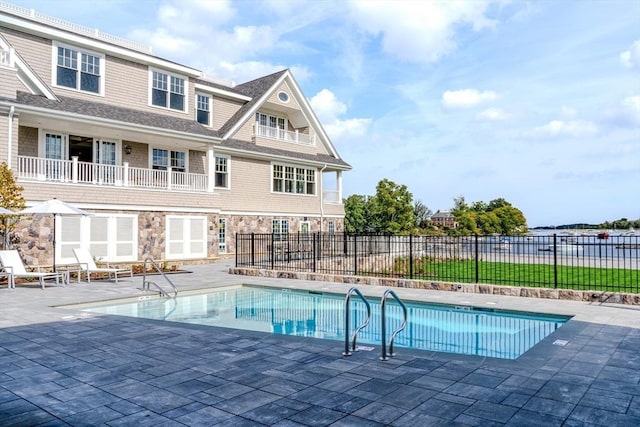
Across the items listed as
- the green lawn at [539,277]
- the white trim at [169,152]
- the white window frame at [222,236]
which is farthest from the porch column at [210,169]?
the green lawn at [539,277]

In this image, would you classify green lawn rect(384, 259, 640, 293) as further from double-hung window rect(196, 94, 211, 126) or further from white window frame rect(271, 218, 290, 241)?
double-hung window rect(196, 94, 211, 126)

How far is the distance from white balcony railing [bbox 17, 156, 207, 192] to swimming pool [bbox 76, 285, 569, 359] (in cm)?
867

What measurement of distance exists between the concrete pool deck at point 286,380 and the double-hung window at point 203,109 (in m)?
19.2

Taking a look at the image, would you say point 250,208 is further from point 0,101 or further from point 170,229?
point 0,101

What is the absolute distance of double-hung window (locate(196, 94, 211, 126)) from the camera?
85.4 ft

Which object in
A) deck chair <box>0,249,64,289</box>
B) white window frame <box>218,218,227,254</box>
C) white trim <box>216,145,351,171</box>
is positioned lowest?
deck chair <box>0,249,64,289</box>

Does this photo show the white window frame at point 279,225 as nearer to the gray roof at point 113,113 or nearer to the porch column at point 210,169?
the porch column at point 210,169

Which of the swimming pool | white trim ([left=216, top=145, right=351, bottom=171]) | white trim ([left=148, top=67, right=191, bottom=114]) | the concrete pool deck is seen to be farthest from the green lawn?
white trim ([left=148, top=67, right=191, bottom=114])

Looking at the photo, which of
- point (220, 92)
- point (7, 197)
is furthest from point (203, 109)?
point (7, 197)

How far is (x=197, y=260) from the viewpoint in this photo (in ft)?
71.7

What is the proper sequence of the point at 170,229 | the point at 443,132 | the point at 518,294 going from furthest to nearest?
the point at 443,132 < the point at 170,229 < the point at 518,294

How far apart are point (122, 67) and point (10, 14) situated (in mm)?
4655

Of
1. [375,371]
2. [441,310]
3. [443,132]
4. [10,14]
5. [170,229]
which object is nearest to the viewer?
[375,371]

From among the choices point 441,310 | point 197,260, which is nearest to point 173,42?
point 197,260
